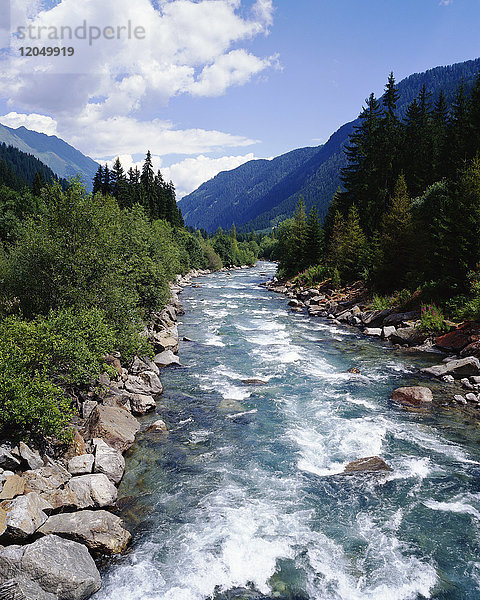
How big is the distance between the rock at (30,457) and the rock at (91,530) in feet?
5.68

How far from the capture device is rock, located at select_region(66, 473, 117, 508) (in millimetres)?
10443

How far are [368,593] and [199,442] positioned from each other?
7.84 m

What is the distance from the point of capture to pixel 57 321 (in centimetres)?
1408

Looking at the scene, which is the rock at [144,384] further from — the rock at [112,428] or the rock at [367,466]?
the rock at [367,466]

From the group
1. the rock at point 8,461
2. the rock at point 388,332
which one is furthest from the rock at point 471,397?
the rock at point 8,461

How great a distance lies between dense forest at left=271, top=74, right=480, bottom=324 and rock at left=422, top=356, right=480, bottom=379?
18.8 ft

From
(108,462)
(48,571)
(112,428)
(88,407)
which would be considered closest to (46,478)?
(108,462)

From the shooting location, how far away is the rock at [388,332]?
94.9 ft

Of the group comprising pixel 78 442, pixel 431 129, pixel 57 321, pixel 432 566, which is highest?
pixel 431 129

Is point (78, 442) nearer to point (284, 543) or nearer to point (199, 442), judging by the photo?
point (199, 442)

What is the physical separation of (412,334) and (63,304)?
76.1 ft

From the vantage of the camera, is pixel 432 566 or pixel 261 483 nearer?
pixel 432 566

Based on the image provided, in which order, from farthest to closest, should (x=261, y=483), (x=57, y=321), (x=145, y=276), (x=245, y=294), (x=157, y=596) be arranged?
(x=245, y=294) → (x=145, y=276) → (x=57, y=321) → (x=261, y=483) → (x=157, y=596)

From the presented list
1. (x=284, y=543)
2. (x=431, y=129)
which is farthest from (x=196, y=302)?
(x=431, y=129)
